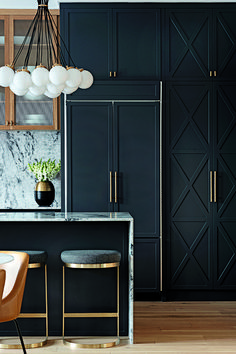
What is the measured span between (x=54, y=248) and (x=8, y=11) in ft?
8.92

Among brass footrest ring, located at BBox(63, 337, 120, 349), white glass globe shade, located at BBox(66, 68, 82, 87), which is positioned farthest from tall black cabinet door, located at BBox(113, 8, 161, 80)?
brass footrest ring, located at BBox(63, 337, 120, 349)

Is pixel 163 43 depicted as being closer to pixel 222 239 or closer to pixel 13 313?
pixel 222 239

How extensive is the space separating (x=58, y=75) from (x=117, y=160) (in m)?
1.62

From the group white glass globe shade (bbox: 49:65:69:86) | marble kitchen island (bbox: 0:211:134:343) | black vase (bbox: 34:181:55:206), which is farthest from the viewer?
black vase (bbox: 34:181:55:206)

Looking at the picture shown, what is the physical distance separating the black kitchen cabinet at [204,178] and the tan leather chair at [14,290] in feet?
6.82

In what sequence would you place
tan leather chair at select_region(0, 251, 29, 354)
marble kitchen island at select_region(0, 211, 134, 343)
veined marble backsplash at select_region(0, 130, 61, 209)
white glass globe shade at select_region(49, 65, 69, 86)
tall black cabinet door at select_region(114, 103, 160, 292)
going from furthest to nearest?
1. veined marble backsplash at select_region(0, 130, 61, 209)
2. tall black cabinet door at select_region(114, 103, 160, 292)
3. marble kitchen island at select_region(0, 211, 134, 343)
4. white glass globe shade at select_region(49, 65, 69, 86)
5. tan leather chair at select_region(0, 251, 29, 354)

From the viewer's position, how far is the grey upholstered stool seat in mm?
3027

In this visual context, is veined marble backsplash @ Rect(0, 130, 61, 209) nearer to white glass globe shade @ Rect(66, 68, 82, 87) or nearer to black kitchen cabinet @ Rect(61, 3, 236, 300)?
black kitchen cabinet @ Rect(61, 3, 236, 300)

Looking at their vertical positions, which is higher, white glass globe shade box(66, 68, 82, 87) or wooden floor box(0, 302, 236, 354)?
white glass globe shade box(66, 68, 82, 87)

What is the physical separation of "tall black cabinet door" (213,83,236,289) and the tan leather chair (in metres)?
2.36

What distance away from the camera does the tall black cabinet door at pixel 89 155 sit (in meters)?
4.36

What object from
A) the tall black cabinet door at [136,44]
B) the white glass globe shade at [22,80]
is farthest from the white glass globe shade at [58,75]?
the tall black cabinet door at [136,44]

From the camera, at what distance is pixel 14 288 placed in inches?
98.6

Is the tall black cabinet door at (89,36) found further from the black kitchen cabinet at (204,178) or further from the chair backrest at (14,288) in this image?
the chair backrest at (14,288)
